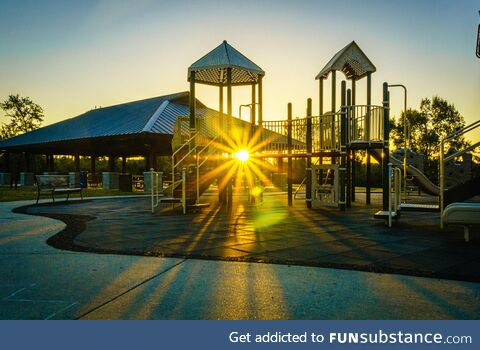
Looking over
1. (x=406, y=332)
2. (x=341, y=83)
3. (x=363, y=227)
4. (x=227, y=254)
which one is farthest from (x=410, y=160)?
(x=406, y=332)

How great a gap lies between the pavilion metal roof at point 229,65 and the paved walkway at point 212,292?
32.0 feet

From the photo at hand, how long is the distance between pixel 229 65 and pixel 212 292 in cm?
1076

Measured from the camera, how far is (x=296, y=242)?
6062 millimetres

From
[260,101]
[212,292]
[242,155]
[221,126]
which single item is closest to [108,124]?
[221,126]

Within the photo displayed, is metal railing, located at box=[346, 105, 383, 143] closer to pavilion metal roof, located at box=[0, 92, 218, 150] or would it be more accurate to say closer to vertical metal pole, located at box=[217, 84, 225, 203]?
vertical metal pole, located at box=[217, 84, 225, 203]

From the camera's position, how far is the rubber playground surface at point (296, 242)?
4.59 m

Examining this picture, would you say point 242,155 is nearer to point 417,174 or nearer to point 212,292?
point 417,174

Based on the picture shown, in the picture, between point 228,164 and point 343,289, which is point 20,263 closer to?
point 343,289

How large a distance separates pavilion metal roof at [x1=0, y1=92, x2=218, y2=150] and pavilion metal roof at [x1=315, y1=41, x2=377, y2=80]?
11565mm

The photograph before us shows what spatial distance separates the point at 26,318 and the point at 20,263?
209cm

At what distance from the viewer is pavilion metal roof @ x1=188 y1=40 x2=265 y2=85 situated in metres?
13.3

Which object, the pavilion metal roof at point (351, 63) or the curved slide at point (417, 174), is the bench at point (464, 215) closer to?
the curved slide at point (417, 174)

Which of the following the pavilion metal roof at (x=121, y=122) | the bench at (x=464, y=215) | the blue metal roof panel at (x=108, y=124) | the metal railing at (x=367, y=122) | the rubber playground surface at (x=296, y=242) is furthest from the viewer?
the blue metal roof panel at (x=108, y=124)

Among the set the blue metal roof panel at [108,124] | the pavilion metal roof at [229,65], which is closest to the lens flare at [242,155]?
the pavilion metal roof at [229,65]
